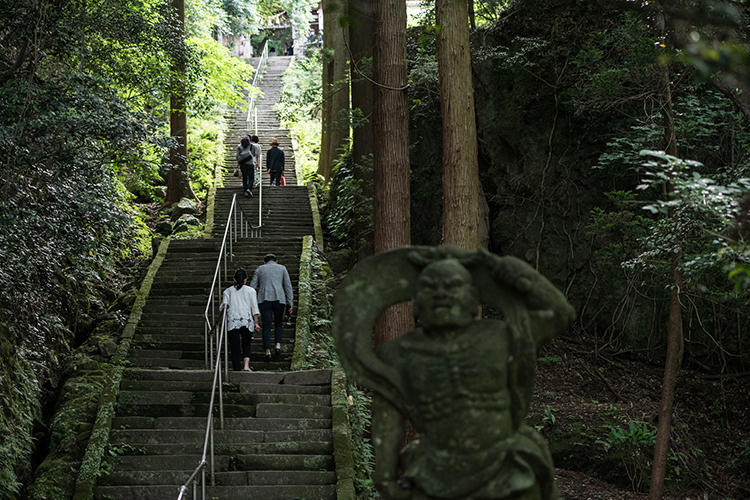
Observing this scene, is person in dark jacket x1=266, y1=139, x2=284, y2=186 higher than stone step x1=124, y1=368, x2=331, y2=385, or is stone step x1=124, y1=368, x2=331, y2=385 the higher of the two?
person in dark jacket x1=266, y1=139, x2=284, y2=186

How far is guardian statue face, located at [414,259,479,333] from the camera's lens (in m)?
4.28

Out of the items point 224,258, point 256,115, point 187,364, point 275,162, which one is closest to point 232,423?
point 187,364

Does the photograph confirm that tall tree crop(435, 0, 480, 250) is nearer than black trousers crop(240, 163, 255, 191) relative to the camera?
Yes

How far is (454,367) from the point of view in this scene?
4.27 metres

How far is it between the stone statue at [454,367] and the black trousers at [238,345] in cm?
681

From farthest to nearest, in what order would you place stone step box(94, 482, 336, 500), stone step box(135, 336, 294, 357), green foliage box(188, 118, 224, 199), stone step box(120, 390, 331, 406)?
green foliage box(188, 118, 224, 199), stone step box(135, 336, 294, 357), stone step box(120, 390, 331, 406), stone step box(94, 482, 336, 500)

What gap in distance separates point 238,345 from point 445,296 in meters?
7.47

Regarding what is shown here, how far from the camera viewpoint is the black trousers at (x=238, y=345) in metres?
11.2

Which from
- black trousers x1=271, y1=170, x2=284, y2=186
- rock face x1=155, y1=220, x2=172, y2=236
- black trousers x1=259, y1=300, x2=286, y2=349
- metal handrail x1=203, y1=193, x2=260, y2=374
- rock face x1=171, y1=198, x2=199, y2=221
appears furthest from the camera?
black trousers x1=271, y1=170, x2=284, y2=186

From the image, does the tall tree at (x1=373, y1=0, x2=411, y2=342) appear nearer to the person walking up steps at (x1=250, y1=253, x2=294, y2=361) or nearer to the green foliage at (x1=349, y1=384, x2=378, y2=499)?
the green foliage at (x1=349, y1=384, x2=378, y2=499)

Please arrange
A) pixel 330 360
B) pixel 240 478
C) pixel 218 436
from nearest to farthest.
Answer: pixel 240 478 → pixel 218 436 → pixel 330 360

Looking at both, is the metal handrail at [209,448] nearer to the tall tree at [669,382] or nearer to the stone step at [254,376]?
the stone step at [254,376]

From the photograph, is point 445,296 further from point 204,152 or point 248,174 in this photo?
point 204,152

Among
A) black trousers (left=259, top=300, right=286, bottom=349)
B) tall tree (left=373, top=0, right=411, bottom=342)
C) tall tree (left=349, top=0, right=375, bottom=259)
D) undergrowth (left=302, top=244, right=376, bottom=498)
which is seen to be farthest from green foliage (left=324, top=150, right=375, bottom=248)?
tall tree (left=373, top=0, right=411, bottom=342)
